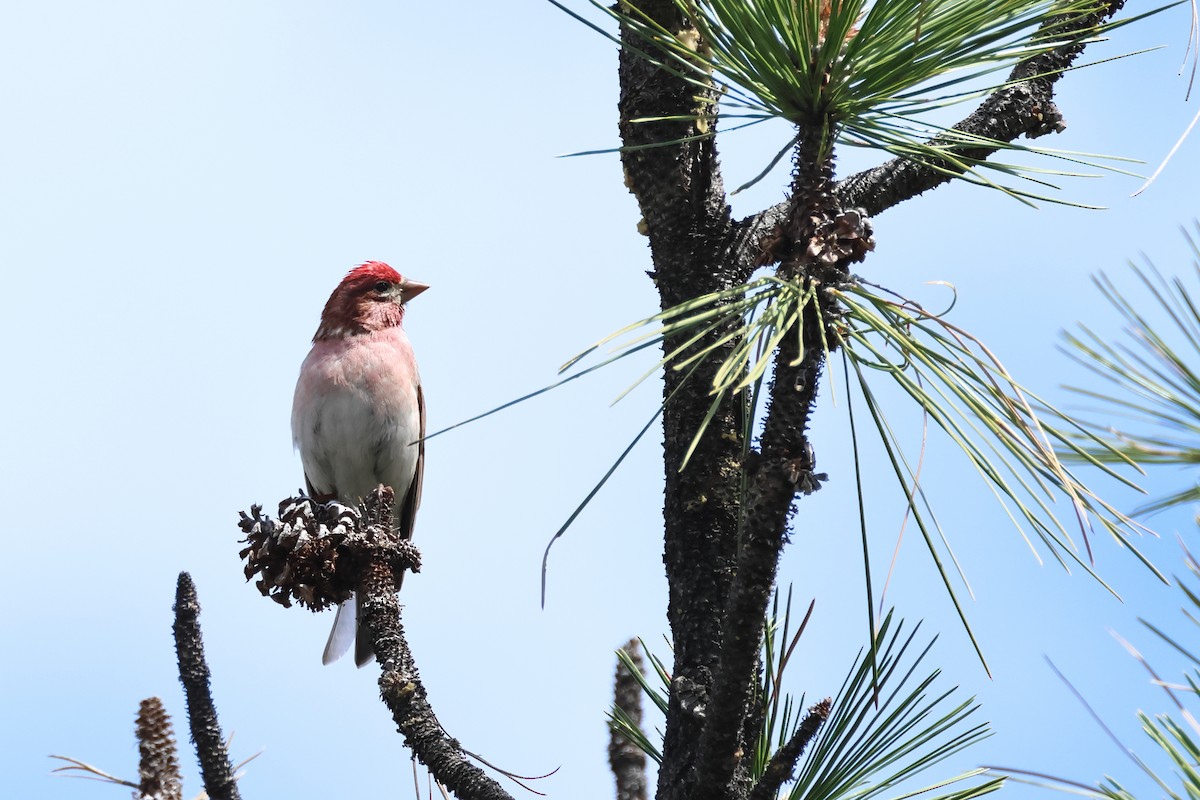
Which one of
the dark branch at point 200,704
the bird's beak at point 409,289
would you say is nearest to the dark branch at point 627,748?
the dark branch at point 200,704

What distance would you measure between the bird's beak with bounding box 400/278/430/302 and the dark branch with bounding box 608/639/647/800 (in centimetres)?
307

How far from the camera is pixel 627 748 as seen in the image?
3.57m

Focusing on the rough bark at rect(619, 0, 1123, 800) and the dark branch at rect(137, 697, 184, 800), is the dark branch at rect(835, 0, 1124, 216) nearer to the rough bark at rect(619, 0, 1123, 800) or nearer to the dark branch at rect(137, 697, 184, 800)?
the rough bark at rect(619, 0, 1123, 800)

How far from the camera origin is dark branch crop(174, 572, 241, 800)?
266cm

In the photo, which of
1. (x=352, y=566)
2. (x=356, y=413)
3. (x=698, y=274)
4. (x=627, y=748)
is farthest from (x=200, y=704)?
(x=356, y=413)

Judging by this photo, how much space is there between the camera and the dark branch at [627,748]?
3379mm

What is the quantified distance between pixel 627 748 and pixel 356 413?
8.34ft

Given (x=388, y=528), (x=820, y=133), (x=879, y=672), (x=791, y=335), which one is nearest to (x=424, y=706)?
(x=388, y=528)

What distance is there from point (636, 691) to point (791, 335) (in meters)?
1.74

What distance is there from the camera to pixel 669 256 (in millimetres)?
2600

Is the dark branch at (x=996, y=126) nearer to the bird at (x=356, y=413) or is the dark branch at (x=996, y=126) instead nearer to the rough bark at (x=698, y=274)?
the rough bark at (x=698, y=274)

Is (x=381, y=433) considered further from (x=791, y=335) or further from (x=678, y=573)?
(x=791, y=335)

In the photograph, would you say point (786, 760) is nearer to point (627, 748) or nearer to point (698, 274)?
point (698, 274)

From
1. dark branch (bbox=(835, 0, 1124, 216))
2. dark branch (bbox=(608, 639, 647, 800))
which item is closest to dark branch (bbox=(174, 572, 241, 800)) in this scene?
dark branch (bbox=(608, 639, 647, 800))
